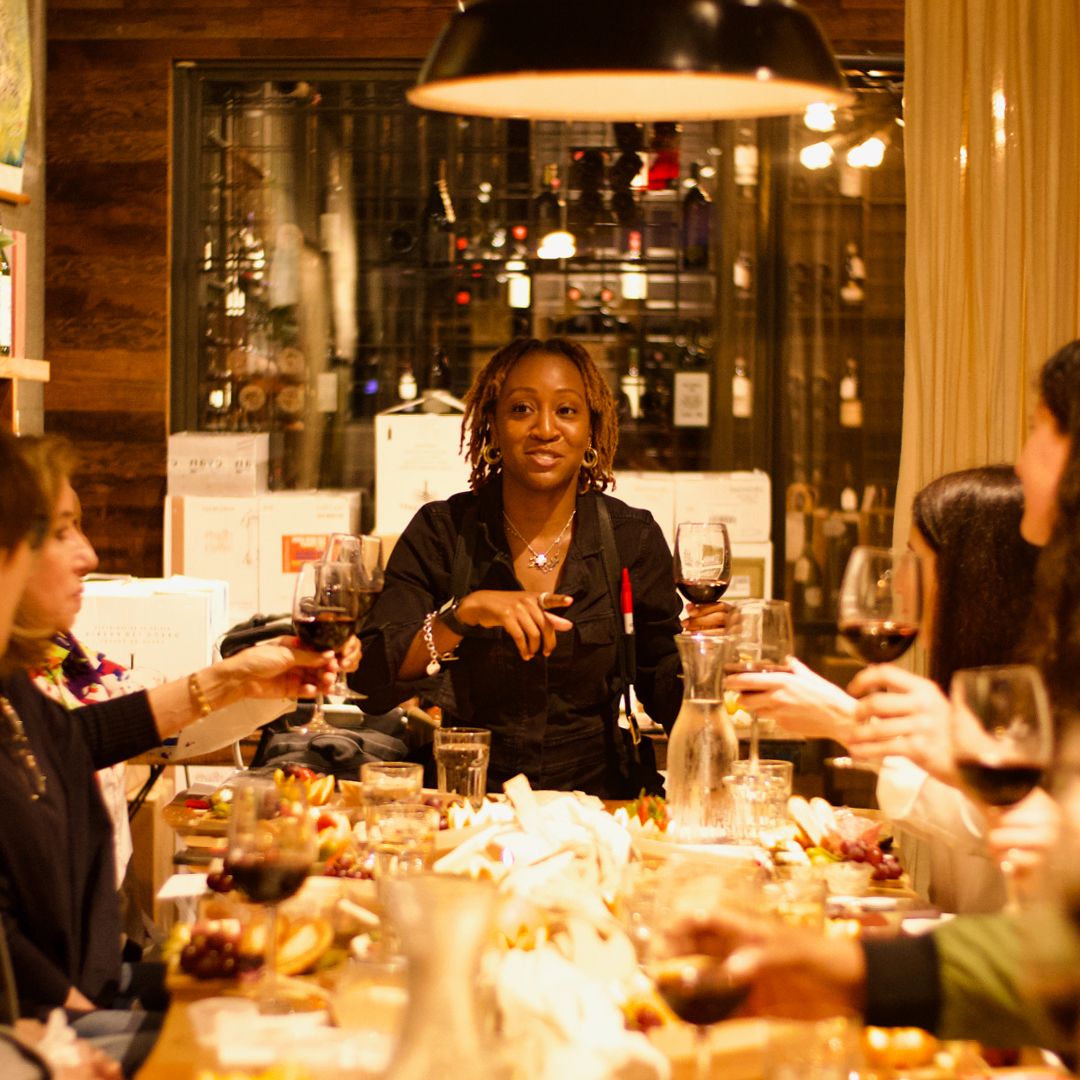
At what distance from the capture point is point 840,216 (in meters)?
5.78

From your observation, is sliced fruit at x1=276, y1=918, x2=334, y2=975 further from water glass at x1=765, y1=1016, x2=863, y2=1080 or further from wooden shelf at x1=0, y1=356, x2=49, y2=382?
wooden shelf at x1=0, y1=356, x2=49, y2=382

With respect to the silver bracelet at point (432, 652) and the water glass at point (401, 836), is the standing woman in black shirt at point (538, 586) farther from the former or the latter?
the water glass at point (401, 836)

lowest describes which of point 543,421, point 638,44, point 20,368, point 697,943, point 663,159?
point 697,943

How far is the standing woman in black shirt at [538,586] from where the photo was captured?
116 inches

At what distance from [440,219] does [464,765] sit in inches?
147

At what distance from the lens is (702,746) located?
237cm

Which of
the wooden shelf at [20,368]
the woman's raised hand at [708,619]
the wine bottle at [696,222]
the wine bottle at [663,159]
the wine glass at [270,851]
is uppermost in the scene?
the wine bottle at [663,159]

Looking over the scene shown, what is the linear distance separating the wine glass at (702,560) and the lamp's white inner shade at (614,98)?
81 centimetres

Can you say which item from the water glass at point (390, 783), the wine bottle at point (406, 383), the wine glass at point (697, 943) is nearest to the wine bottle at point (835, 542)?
the wine bottle at point (406, 383)

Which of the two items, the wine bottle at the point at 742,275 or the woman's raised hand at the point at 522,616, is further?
the wine bottle at the point at 742,275

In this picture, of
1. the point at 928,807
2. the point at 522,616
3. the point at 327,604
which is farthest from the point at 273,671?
the point at 928,807

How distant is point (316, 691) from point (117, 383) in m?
3.43

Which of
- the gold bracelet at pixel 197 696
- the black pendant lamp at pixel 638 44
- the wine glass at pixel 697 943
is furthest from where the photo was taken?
the gold bracelet at pixel 197 696

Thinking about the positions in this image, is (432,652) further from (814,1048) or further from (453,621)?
(814,1048)
